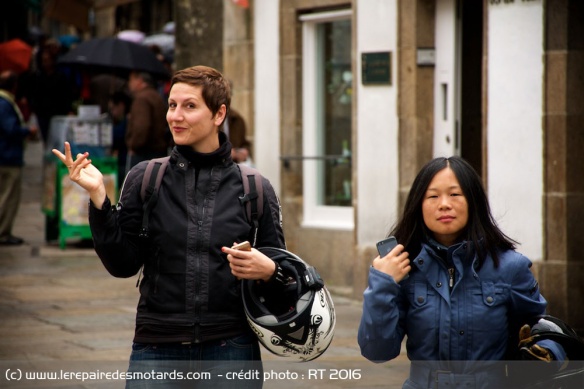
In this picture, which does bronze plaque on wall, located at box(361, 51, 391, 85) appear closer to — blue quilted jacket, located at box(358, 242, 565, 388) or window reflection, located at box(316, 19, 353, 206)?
window reflection, located at box(316, 19, 353, 206)

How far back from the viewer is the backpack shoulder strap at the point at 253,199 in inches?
174

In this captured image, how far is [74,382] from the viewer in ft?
25.2

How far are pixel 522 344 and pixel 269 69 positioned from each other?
30.7 ft

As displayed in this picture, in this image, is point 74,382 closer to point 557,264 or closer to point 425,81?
point 557,264

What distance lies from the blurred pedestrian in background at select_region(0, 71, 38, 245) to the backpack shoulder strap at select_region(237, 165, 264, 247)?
1135 cm

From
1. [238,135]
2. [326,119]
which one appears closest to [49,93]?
[238,135]

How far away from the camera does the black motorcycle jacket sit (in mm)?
4289

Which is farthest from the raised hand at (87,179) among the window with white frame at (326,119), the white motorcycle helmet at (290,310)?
the window with white frame at (326,119)

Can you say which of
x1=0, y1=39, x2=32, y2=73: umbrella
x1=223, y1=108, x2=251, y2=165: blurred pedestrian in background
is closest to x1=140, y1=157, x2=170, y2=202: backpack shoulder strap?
x1=223, y1=108, x2=251, y2=165: blurred pedestrian in background

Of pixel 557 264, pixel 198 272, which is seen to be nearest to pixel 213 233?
pixel 198 272

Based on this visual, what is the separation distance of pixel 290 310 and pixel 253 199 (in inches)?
17.0

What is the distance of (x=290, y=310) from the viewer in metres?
4.29

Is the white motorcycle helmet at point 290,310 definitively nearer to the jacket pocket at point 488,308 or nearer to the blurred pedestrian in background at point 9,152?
the jacket pocket at point 488,308

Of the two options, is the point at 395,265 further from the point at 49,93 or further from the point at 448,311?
the point at 49,93
